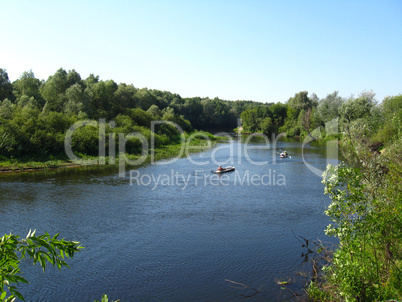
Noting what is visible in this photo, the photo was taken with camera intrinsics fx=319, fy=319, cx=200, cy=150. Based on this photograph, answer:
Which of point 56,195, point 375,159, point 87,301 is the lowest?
point 87,301

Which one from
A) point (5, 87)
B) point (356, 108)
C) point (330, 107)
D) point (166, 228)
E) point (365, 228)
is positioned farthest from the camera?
point (330, 107)

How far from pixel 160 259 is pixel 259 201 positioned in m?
10.9

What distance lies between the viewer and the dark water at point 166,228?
12.7 meters

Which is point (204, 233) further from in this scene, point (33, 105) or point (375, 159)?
point (33, 105)

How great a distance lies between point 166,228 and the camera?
60.0 ft

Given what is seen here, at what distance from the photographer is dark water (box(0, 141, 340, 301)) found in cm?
1270

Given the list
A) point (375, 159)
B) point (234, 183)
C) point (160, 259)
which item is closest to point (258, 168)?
point (234, 183)

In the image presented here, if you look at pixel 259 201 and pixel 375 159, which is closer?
pixel 375 159

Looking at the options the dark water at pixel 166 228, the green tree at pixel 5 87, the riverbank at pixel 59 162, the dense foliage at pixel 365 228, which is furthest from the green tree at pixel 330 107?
the dense foliage at pixel 365 228

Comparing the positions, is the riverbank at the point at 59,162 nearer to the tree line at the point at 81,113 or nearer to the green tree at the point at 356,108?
the tree line at the point at 81,113

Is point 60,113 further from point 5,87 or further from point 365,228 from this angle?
point 365,228

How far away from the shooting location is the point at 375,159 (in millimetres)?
10320

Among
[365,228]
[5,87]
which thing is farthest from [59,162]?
[365,228]

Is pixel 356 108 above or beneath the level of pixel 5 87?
beneath
